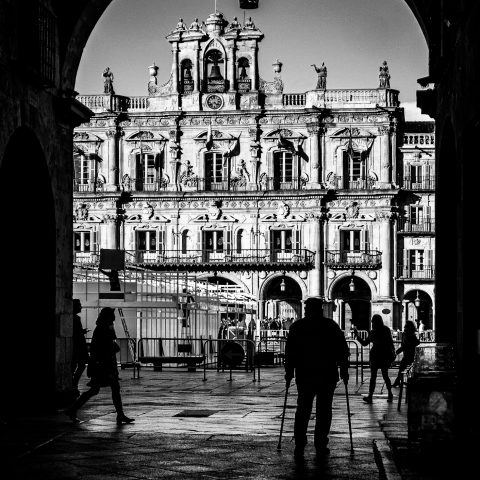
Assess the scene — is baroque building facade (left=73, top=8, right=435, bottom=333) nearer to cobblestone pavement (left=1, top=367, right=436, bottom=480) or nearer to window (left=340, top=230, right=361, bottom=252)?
window (left=340, top=230, right=361, bottom=252)

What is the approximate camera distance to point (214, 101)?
61938 millimetres

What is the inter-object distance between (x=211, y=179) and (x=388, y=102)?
389 inches

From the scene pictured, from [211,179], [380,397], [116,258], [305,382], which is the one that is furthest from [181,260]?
[305,382]

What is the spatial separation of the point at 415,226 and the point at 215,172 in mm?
10642

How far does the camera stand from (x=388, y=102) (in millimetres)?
61375

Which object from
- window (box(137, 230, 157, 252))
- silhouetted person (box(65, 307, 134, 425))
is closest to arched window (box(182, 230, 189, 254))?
window (box(137, 230, 157, 252))

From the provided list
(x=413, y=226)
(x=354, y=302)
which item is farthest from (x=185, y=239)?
(x=413, y=226)

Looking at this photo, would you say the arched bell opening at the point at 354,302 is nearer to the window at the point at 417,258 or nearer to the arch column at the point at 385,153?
the window at the point at 417,258

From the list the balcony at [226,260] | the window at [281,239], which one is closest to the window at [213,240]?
the balcony at [226,260]

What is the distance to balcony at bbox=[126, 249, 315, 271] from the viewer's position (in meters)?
60.3

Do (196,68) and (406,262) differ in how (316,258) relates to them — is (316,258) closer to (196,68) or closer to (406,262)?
(406,262)

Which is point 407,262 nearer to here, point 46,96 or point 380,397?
point 380,397

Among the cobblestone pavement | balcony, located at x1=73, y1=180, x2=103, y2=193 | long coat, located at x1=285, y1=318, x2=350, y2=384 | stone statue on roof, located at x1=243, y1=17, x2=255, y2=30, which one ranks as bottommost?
the cobblestone pavement

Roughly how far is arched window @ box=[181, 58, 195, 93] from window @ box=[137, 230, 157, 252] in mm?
7542
